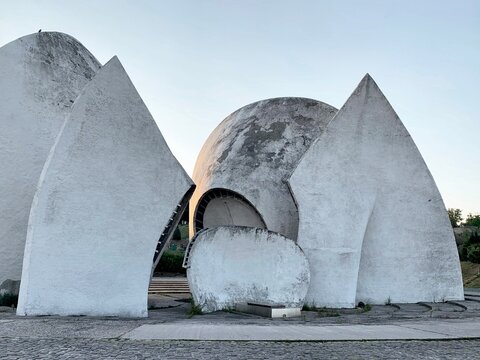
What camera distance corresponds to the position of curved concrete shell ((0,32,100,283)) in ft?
31.8

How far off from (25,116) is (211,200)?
621cm

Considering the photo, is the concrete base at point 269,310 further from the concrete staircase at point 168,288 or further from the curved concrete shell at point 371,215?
the concrete staircase at point 168,288

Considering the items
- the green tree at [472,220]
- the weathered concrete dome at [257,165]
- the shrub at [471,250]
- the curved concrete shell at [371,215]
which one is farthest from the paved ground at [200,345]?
the green tree at [472,220]

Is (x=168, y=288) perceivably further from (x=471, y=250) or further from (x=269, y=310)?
(x=471, y=250)

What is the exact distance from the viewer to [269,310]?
9.09 meters

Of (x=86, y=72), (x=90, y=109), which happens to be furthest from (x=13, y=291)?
(x=86, y=72)

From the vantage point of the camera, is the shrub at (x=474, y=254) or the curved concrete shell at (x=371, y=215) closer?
the curved concrete shell at (x=371, y=215)

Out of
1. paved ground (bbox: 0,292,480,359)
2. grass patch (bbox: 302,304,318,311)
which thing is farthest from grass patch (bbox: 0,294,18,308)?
grass patch (bbox: 302,304,318,311)

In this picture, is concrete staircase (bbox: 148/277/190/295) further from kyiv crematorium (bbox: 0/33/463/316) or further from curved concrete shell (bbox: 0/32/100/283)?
curved concrete shell (bbox: 0/32/100/283)

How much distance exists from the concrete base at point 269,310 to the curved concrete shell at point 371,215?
2.18 meters

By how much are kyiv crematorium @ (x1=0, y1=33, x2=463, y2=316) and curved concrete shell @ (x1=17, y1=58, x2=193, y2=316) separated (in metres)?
0.02

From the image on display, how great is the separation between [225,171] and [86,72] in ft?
15.9

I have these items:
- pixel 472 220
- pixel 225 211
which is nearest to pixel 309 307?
pixel 225 211

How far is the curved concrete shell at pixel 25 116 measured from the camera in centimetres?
970
